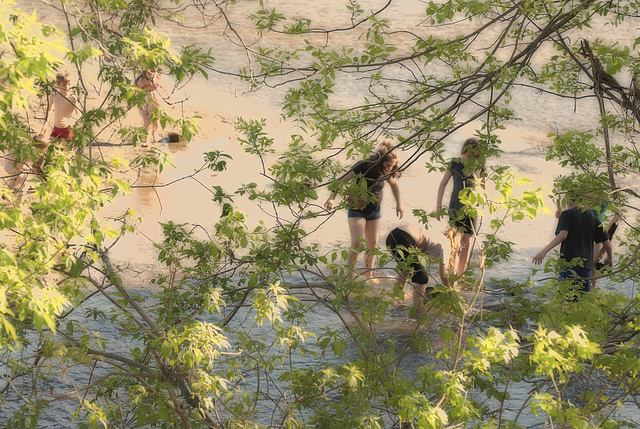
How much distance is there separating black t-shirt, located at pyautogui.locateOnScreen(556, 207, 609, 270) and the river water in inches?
26.2

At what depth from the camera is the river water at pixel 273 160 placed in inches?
340

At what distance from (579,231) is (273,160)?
22.1 ft

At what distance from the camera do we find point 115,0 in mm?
3430

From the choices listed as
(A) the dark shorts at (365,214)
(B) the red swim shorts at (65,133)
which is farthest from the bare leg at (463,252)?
(B) the red swim shorts at (65,133)

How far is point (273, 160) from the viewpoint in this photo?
12477mm

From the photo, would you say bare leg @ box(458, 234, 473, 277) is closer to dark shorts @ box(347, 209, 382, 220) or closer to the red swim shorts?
dark shorts @ box(347, 209, 382, 220)

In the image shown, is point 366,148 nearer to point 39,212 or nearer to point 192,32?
point 39,212

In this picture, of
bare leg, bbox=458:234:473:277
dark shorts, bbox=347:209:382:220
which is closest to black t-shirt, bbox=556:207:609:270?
bare leg, bbox=458:234:473:277

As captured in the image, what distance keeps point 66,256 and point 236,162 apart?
353 inches

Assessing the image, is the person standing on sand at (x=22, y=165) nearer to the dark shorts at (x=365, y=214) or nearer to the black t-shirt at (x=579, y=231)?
the dark shorts at (x=365, y=214)

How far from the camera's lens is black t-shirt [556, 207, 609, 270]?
6.65m

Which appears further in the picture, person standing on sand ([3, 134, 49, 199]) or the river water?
the river water

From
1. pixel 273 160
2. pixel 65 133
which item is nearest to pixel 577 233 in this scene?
pixel 65 133

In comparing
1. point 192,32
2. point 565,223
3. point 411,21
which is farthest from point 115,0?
point 411,21
